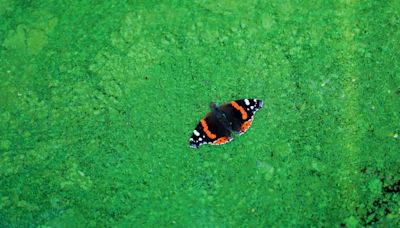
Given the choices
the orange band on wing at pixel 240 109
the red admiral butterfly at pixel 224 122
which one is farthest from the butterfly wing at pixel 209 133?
the orange band on wing at pixel 240 109

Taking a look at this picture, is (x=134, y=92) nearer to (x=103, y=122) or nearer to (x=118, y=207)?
(x=103, y=122)

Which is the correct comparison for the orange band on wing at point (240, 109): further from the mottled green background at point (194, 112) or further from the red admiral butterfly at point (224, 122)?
the mottled green background at point (194, 112)

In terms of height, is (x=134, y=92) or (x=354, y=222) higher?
(x=134, y=92)

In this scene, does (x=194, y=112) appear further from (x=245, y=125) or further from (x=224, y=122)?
(x=245, y=125)

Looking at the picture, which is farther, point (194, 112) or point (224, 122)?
point (194, 112)

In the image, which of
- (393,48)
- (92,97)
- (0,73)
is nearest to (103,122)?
(92,97)

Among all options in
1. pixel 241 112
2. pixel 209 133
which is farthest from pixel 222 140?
pixel 241 112
